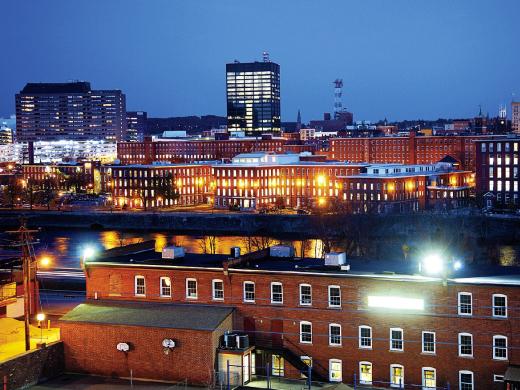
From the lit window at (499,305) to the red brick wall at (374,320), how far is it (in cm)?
15

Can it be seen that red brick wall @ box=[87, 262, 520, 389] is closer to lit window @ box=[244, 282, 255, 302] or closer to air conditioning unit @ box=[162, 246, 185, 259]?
lit window @ box=[244, 282, 255, 302]

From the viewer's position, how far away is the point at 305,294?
1090 inches

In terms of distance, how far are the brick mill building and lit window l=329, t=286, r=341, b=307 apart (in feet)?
0.11

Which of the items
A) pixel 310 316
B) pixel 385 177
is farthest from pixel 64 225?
pixel 310 316

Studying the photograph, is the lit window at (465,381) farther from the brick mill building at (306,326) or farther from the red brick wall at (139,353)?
the red brick wall at (139,353)

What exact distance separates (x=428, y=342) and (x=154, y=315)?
9.18 m

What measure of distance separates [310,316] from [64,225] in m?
84.7

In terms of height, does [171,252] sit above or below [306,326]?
above

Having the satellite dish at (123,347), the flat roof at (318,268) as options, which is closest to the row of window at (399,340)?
the flat roof at (318,268)

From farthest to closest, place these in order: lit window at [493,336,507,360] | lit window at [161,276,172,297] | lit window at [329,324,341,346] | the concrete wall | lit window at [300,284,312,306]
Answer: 1. lit window at [161,276,172,297]
2. lit window at [300,284,312,306]
3. lit window at [329,324,341,346]
4. lit window at [493,336,507,360]
5. the concrete wall

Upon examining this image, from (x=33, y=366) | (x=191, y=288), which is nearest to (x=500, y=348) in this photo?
(x=191, y=288)

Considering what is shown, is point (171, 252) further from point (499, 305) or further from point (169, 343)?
point (499, 305)

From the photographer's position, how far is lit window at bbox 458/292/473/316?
25625 mm

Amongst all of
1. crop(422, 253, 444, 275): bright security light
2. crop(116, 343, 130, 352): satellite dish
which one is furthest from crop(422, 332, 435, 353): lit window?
crop(116, 343, 130, 352): satellite dish
